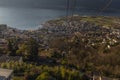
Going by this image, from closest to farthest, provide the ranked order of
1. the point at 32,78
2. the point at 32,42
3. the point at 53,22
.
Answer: the point at 32,78 → the point at 32,42 → the point at 53,22

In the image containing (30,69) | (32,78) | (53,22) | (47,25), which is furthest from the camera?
(53,22)

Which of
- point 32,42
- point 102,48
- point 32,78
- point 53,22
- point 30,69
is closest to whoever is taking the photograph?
point 32,78

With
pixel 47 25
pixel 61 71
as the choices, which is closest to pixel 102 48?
pixel 61 71

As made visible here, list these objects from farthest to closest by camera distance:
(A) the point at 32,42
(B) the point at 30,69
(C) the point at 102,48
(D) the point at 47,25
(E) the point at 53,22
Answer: (E) the point at 53,22 < (D) the point at 47,25 < (C) the point at 102,48 < (A) the point at 32,42 < (B) the point at 30,69

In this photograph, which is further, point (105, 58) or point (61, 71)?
point (105, 58)

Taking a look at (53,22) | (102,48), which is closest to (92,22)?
(53,22)

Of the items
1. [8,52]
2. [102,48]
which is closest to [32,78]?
[8,52]

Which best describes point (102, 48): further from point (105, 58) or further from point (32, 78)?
point (32, 78)

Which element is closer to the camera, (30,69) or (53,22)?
(30,69)

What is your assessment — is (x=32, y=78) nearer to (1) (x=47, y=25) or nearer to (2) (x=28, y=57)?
(2) (x=28, y=57)
